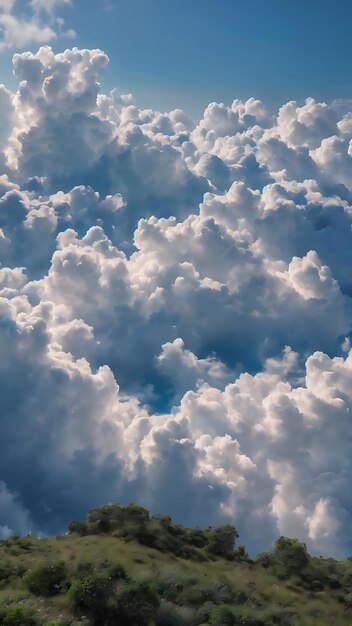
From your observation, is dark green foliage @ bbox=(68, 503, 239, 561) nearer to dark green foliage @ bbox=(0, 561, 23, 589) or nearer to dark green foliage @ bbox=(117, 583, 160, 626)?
dark green foliage @ bbox=(0, 561, 23, 589)

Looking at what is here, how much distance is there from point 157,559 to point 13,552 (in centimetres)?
1530

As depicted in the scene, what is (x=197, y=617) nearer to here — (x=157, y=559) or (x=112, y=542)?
(x=157, y=559)

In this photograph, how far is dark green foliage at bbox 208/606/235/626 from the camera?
46844 millimetres

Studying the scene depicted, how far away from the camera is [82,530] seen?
69.3 metres

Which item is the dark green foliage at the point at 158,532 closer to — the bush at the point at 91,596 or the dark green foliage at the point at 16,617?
the bush at the point at 91,596

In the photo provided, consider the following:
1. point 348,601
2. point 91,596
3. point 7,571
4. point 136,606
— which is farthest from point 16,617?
point 348,601

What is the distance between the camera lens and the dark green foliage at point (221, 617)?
154 feet

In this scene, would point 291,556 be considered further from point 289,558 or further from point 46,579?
point 46,579

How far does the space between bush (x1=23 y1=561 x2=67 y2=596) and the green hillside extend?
0.27ft

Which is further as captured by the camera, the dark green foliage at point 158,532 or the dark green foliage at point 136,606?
the dark green foliage at point 158,532

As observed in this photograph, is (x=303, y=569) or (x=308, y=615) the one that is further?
(x=303, y=569)

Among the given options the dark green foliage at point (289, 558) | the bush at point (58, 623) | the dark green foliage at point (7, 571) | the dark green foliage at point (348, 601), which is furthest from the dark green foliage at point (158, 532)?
the bush at point (58, 623)

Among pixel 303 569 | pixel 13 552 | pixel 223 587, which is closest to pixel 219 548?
pixel 303 569

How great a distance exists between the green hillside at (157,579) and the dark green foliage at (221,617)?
79 mm
